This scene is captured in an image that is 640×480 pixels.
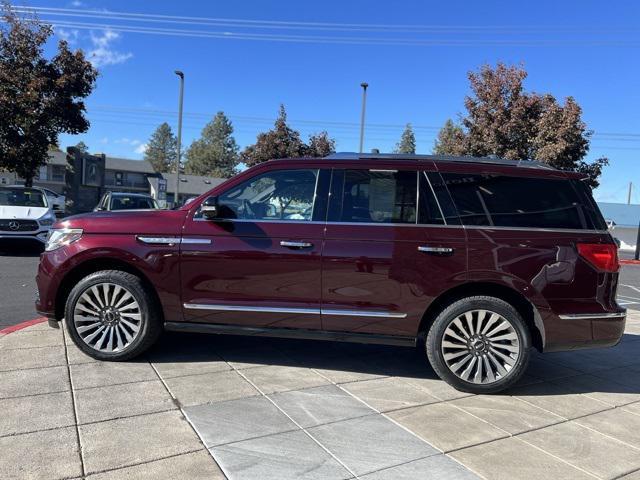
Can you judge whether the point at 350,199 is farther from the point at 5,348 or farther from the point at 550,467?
the point at 5,348

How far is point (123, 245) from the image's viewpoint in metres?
4.55

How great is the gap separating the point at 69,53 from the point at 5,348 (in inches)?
658

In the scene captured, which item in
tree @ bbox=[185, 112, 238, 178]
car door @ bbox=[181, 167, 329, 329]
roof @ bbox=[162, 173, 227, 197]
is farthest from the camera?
tree @ bbox=[185, 112, 238, 178]

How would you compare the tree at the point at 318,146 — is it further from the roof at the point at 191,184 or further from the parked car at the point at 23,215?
the roof at the point at 191,184

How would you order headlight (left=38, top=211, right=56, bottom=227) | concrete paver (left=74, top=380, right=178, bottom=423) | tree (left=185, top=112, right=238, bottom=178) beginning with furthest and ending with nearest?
tree (left=185, top=112, right=238, bottom=178), headlight (left=38, top=211, right=56, bottom=227), concrete paver (left=74, top=380, right=178, bottom=423)

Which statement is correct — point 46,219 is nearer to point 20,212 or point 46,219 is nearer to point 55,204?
point 20,212

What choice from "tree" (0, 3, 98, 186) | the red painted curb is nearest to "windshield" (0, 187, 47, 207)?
"tree" (0, 3, 98, 186)

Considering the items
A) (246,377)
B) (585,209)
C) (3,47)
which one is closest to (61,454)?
(246,377)

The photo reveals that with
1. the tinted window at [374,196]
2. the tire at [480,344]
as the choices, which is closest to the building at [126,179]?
the tinted window at [374,196]

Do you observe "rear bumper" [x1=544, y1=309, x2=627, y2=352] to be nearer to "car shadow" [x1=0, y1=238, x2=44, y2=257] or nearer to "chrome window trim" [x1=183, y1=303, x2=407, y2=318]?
"chrome window trim" [x1=183, y1=303, x2=407, y2=318]

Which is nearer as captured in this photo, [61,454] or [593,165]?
[61,454]

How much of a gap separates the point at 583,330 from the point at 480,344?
2.85ft

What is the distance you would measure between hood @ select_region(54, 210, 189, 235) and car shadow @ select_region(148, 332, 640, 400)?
1.25 meters

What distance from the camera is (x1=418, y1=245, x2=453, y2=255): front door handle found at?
433 cm
